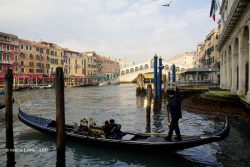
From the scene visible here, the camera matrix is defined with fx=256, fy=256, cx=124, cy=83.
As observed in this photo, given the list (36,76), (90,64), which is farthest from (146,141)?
(90,64)

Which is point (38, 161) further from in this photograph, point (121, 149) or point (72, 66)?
point (72, 66)

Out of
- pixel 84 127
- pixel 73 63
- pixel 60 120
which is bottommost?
pixel 84 127

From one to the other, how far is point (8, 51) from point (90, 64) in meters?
37.5

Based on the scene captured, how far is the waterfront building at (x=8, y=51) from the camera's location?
158ft

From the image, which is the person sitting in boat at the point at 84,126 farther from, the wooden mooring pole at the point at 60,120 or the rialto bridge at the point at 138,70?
the rialto bridge at the point at 138,70

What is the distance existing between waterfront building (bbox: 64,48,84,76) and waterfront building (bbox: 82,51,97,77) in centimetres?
255

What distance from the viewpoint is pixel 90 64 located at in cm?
8569

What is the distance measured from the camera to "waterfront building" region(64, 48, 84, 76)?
70438 millimetres

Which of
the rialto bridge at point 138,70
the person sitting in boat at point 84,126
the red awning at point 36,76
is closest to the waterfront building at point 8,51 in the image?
the red awning at point 36,76

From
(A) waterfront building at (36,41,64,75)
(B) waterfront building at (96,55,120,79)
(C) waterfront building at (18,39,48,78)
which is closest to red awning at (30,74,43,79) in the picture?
(C) waterfront building at (18,39,48,78)

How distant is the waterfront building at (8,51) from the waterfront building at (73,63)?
1866 cm

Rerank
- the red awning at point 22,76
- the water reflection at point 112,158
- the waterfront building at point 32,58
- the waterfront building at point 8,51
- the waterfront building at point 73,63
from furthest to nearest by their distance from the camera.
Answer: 1. the waterfront building at point 73,63
2. the waterfront building at point 32,58
3. the red awning at point 22,76
4. the waterfront building at point 8,51
5. the water reflection at point 112,158

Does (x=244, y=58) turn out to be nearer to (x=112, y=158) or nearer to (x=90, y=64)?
(x=112, y=158)

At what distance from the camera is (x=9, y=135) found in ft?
27.5
